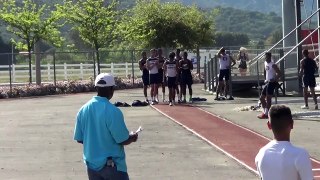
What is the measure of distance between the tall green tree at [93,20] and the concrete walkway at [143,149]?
1886 cm

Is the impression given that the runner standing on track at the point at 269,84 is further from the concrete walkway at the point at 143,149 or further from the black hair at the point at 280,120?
the black hair at the point at 280,120

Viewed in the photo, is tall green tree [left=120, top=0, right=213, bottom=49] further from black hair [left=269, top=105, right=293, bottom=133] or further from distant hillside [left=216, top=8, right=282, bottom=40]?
distant hillside [left=216, top=8, right=282, bottom=40]

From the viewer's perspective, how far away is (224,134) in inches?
672

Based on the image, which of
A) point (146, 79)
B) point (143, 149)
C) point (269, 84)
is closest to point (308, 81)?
point (269, 84)

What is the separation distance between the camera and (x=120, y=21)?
4478cm

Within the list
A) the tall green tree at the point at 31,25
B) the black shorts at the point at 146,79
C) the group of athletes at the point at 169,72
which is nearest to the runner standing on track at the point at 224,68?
the group of athletes at the point at 169,72

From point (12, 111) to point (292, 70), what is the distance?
9634 mm

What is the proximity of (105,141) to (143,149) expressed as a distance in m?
7.68

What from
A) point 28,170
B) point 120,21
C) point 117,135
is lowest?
point 28,170

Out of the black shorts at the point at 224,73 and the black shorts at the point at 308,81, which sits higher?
the black shorts at the point at 224,73

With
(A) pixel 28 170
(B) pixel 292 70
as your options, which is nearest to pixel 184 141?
(A) pixel 28 170

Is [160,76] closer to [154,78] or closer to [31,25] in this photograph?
[154,78]

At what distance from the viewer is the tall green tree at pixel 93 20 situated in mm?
42188

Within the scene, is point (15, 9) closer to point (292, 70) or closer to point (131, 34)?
point (131, 34)
